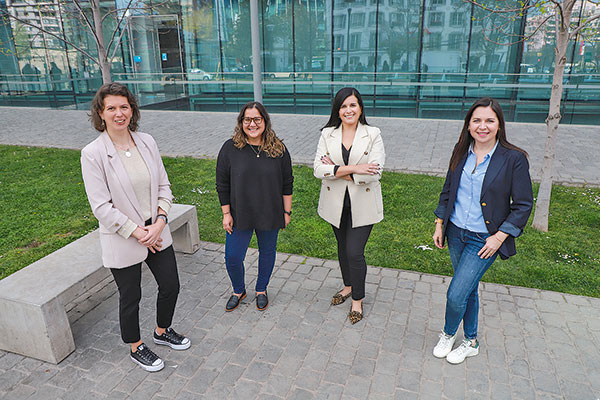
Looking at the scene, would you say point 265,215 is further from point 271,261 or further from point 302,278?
point 302,278

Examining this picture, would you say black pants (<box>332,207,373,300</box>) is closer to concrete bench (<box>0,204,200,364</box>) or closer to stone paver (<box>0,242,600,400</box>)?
stone paver (<box>0,242,600,400</box>)

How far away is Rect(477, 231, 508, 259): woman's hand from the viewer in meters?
3.10

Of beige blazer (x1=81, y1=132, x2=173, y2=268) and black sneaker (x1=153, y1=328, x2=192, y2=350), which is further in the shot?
black sneaker (x1=153, y1=328, x2=192, y2=350)

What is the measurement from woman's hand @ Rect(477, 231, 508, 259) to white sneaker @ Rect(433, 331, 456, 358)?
0.88 m

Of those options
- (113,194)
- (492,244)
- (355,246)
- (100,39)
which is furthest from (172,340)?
(100,39)

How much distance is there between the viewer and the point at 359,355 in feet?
12.2

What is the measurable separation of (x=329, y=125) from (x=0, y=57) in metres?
24.3

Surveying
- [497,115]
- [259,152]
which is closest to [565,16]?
[497,115]

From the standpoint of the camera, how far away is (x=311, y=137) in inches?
481

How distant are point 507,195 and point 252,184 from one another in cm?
197

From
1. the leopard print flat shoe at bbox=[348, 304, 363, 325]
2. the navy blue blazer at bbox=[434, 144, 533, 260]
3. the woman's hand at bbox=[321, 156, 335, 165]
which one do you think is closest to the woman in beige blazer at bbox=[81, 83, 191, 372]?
the woman's hand at bbox=[321, 156, 335, 165]

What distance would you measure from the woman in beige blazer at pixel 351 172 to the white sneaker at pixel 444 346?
0.82 metres

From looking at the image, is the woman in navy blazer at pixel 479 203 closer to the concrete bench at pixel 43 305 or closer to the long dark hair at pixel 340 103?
the long dark hair at pixel 340 103

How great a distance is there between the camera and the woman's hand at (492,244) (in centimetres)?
310
